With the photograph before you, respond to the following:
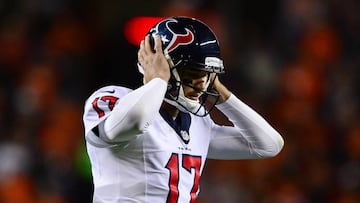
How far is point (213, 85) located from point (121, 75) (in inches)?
208

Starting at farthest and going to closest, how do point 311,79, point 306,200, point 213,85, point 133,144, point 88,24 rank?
point 88,24
point 311,79
point 306,200
point 213,85
point 133,144

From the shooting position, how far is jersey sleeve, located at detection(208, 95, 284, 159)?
4.63m

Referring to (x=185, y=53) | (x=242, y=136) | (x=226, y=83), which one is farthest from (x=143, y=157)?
(x=226, y=83)

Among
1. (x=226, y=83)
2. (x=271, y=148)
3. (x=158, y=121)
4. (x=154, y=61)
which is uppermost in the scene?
(x=154, y=61)

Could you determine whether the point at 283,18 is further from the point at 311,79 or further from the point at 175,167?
the point at 175,167

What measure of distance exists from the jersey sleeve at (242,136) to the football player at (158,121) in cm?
16

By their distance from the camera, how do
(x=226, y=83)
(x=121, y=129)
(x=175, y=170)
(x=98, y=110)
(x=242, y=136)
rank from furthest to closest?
(x=226, y=83), (x=242, y=136), (x=175, y=170), (x=98, y=110), (x=121, y=129)

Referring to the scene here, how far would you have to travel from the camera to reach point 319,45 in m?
9.30

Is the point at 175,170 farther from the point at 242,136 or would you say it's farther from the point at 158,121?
the point at 242,136

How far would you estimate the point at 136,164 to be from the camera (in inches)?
165

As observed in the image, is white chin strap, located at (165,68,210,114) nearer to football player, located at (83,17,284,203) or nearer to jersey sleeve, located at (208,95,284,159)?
football player, located at (83,17,284,203)

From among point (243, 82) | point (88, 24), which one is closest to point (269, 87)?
point (243, 82)

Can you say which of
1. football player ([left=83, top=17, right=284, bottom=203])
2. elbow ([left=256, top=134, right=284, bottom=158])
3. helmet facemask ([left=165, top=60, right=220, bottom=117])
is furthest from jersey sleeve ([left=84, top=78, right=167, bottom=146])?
elbow ([left=256, top=134, right=284, bottom=158])

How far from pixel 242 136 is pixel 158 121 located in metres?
0.53
